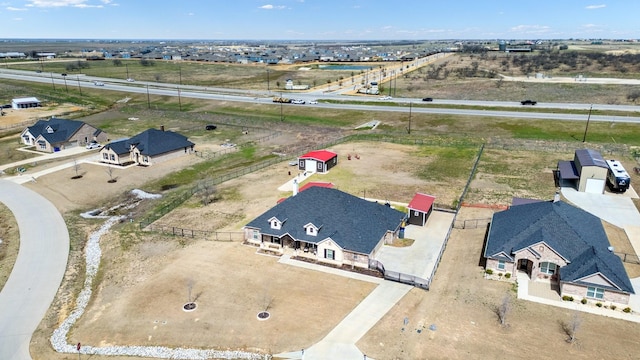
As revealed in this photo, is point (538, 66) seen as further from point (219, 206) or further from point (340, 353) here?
point (340, 353)

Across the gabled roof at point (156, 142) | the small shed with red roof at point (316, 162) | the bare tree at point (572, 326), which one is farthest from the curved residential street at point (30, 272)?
the bare tree at point (572, 326)

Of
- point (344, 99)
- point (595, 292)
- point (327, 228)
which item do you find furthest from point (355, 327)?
point (344, 99)

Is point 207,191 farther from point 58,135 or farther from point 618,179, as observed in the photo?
point 618,179

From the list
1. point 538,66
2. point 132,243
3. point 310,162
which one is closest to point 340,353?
point 132,243

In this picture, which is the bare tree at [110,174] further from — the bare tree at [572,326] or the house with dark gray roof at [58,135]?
the bare tree at [572,326]

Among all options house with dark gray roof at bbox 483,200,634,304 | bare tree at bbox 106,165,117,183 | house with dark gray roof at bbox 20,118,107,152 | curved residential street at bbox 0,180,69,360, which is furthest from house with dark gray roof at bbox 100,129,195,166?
house with dark gray roof at bbox 483,200,634,304

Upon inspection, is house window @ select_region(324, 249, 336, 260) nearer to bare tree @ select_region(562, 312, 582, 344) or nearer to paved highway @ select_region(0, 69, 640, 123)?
bare tree @ select_region(562, 312, 582, 344)
